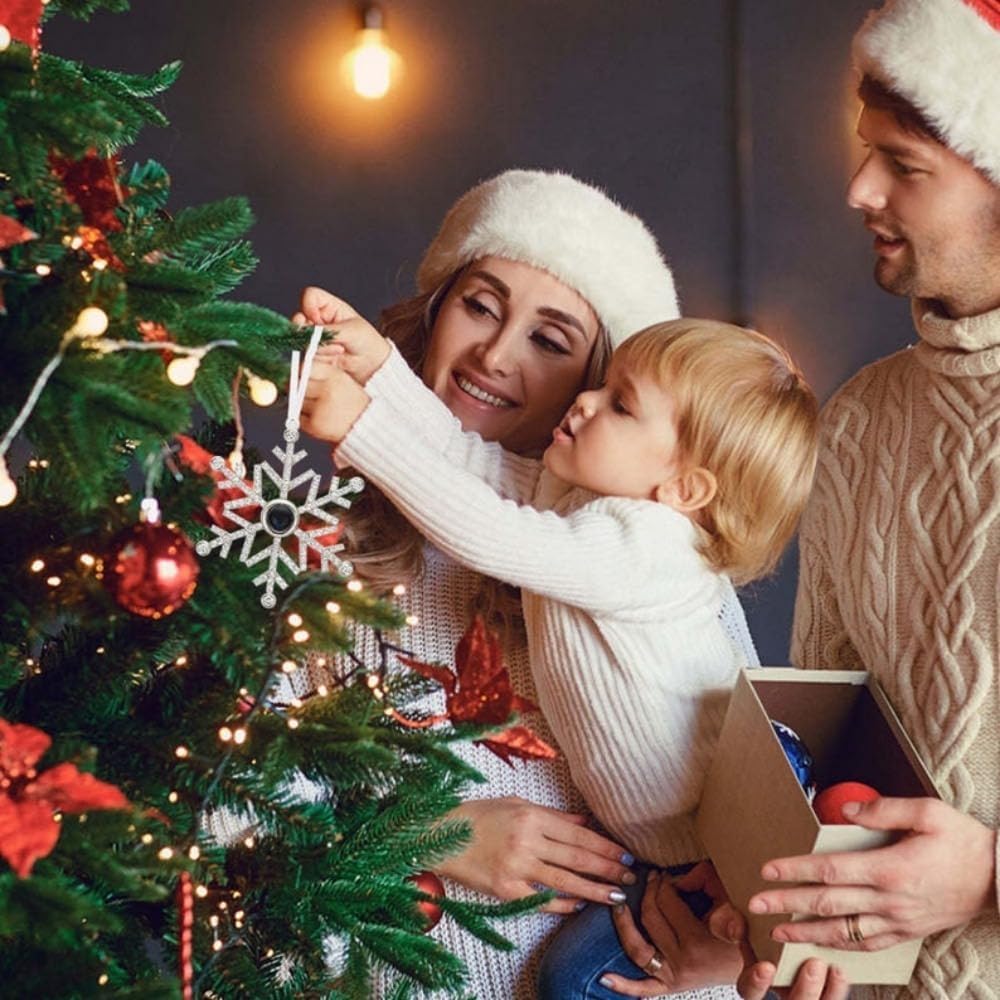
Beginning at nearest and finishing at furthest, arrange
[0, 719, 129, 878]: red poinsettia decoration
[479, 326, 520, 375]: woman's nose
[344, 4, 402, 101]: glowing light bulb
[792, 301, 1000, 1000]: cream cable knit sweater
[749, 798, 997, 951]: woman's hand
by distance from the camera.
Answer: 1. [0, 719, 129, 878]: red poinsettia decoration
2. [749, 798, 997, 951]: woman's hand
3. [792, 301, 1000, 1000]: cream cable knit sweater
4. [479, 326, 520, 375]: woman's nose
5. [344, 4, 402, 101]: glowing light bulb

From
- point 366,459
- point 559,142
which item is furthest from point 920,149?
point 559,142

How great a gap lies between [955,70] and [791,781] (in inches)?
33.0

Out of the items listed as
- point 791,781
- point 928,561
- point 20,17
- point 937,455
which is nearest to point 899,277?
point 937,455

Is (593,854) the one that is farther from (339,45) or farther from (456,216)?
(339,45)

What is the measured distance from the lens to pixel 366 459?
117cm

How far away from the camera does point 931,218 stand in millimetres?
1397

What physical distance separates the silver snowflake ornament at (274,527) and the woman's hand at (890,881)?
Answer: 21.0 inches

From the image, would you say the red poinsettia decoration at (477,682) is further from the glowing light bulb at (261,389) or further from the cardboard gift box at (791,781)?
the cardboard gift box at (791,781)

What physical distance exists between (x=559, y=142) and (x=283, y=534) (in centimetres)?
279

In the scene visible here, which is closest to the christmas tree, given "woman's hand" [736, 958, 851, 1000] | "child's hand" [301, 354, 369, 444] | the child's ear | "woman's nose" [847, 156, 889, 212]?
"child's hand" [301, 354, 369, 444]

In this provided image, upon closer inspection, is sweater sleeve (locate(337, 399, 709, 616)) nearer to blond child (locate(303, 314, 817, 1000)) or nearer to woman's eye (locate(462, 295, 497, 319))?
blond child (locate(303, 314, 817, 1000))

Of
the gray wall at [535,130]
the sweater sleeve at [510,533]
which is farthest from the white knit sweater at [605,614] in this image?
the gray wall at [535,130]

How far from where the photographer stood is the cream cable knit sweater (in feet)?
4.34

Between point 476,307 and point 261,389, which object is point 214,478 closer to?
point 261,389
